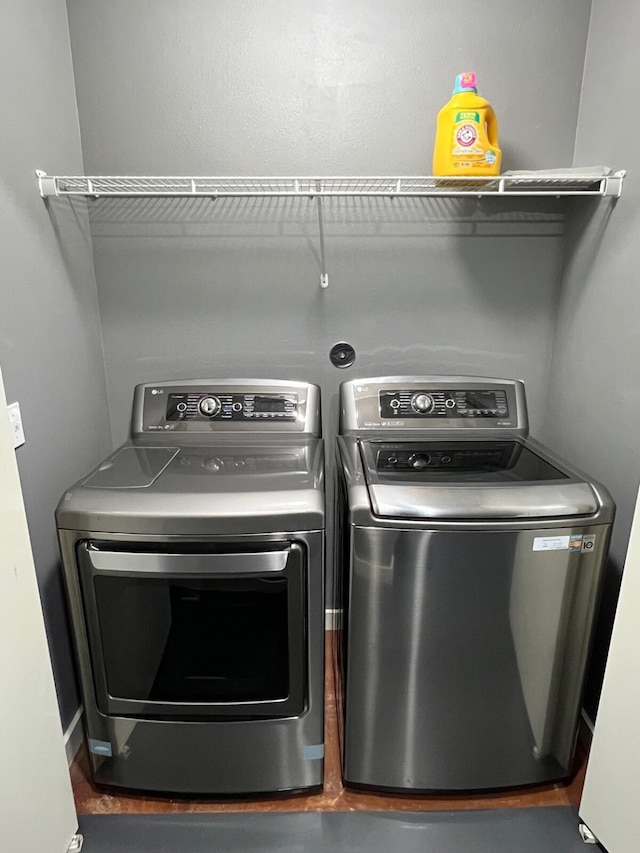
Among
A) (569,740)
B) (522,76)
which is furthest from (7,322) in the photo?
(569,740)

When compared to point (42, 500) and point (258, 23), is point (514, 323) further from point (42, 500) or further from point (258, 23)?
point (42, 500)

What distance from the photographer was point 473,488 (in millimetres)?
1210

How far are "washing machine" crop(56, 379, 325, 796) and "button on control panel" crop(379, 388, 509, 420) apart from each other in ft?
1.14

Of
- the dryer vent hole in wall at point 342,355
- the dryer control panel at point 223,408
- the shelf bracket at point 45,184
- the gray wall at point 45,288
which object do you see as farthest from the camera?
the dryer vent hole in wall at point 342,355

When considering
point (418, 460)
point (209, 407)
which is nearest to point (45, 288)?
point (209, 407)

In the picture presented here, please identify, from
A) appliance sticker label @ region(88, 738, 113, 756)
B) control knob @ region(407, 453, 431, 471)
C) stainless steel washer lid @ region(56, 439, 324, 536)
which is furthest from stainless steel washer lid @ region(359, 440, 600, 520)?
appliance sticker label @ region(88, 738, 113, 756)

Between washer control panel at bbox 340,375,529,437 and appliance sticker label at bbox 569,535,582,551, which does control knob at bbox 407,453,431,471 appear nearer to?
washer control panel at bbox 340,375,529,437

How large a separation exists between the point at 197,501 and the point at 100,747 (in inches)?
31.3

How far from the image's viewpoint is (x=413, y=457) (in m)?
1.49

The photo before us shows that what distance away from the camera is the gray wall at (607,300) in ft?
4.53

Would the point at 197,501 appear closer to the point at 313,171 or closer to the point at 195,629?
the point at 195,629

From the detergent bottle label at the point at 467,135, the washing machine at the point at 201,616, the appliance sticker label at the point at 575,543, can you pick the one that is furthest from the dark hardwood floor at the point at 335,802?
the detergent bottle label at the point at 467,135

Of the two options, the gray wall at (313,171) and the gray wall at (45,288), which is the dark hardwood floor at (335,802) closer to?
the gray wall at (45,288)

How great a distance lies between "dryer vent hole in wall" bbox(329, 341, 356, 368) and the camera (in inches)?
72.9
